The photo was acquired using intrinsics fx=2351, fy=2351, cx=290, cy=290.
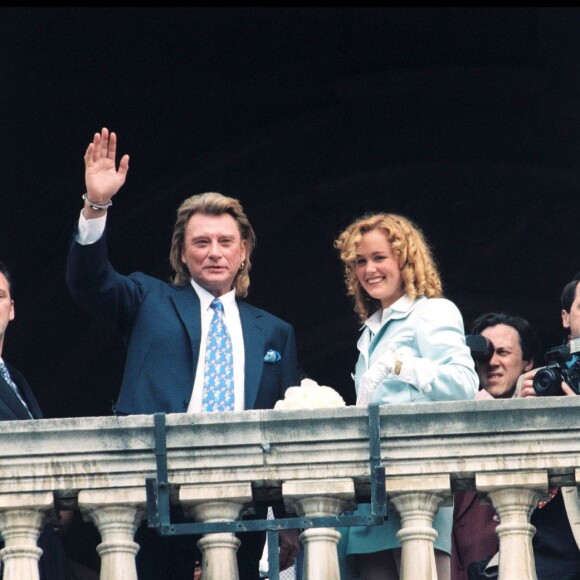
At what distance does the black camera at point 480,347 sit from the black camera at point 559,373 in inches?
34.4

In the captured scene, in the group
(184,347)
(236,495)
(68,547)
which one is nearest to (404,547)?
(236,495)

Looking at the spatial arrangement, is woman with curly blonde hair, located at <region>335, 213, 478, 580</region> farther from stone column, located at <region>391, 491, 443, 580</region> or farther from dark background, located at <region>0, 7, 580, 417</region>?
dark background, located at <region>0, 7, 580, 417</region>

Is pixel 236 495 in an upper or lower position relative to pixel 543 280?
lower

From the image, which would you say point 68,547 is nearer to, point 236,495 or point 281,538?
point 281,538

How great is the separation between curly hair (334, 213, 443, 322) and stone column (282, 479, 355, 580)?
1203 mm

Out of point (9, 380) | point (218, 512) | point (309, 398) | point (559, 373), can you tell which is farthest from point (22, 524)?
point (559, 373)

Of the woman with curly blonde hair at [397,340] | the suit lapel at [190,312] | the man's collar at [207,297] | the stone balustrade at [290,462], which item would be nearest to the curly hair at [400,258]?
the woman with curly blonde hair at [397,340]

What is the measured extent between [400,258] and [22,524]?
73.0 inches

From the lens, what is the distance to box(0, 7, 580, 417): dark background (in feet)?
45.6

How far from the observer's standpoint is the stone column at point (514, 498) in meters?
7.24

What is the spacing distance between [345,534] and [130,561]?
0.95 metres

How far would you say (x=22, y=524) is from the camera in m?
7.35

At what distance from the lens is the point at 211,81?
1409 cm

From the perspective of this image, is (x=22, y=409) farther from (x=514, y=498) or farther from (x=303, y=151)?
(x=303, y=151)
